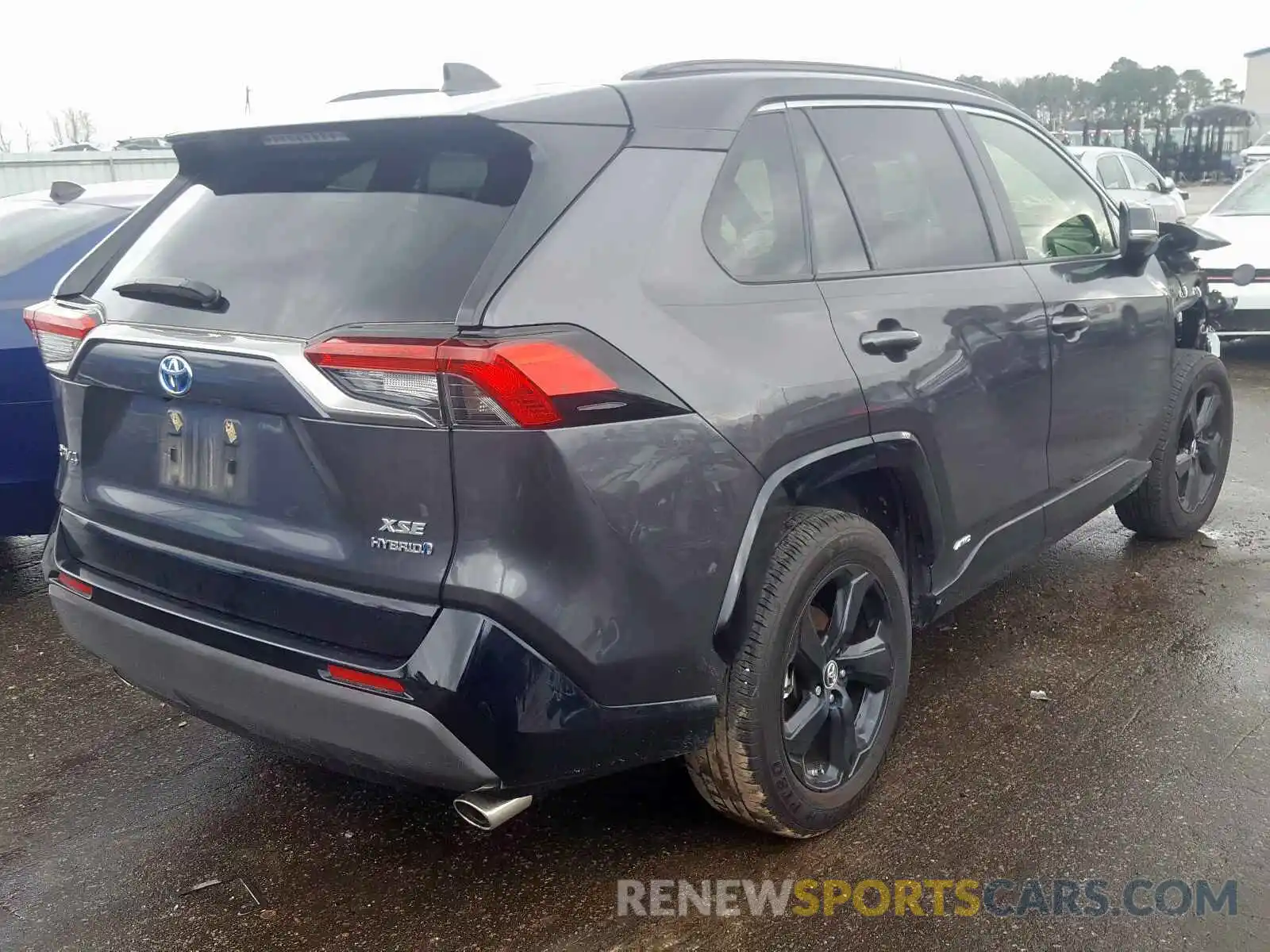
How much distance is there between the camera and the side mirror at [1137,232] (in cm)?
405

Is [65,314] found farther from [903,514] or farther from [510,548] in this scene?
[903,514]

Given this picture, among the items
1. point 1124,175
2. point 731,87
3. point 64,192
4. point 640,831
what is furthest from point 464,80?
point 1124,175

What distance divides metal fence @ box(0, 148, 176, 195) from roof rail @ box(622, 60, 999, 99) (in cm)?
1539

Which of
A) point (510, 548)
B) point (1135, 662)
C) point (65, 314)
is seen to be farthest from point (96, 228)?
point (1135, 662)

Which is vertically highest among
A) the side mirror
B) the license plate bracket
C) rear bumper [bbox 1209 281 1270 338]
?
the side mirror

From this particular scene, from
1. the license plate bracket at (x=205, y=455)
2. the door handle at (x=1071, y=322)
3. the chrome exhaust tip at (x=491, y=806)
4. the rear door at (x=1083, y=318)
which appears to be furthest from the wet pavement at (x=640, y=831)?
the door handle at (x=1071, y=322)

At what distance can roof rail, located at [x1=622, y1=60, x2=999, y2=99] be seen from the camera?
270cm

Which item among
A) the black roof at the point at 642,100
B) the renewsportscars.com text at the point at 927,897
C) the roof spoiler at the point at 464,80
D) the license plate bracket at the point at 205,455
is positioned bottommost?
the renewsportscars.com text at the point at 927,897

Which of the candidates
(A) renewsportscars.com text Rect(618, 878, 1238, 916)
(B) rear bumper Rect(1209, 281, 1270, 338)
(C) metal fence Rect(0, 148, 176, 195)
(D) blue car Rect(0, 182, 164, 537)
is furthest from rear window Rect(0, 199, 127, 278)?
(C) metal fence Rect(0, 148, 176, 195)

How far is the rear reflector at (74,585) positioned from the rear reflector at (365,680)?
820 millimetres

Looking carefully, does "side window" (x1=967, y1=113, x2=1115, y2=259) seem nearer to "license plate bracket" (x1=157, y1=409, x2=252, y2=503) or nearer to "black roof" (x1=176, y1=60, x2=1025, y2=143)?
"black roof" (x1=176, y1=60, x2=1025, y2=143)

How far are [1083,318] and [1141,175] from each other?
14.0 metres

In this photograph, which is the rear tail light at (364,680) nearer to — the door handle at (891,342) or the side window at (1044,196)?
the door handle at (891,342)

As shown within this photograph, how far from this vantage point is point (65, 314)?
109 inches
